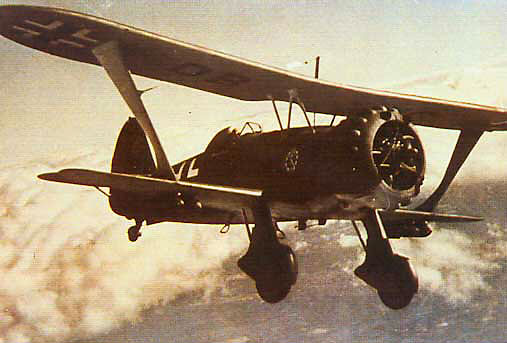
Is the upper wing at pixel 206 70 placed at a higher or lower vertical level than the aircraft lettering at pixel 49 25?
lower

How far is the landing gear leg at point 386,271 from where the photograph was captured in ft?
11.4

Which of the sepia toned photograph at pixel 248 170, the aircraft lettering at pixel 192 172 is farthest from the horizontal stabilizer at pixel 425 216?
the aircraft lettering at pixel 192 172

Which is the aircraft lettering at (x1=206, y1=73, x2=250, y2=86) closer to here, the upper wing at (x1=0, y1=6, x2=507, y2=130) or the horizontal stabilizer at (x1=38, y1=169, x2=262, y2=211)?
the upper wing at (x1=0, y1=6, x2=507, y2=130)

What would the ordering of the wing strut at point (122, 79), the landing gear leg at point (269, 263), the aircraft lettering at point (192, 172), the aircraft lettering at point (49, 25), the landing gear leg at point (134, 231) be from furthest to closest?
1. the landing gear leg at point (134, 231)
2. the aircraft lettering at point (192, 172)
3. the landing gear leg at point (269, 263)
4. the wing strut at point (122, 79)
5. the aircraft lettering at point (49, 25)

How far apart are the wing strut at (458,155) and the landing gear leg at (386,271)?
0.99m

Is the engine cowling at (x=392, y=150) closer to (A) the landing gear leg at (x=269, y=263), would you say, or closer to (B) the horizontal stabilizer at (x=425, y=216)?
(A) the landing gear leg at (x=269, y=263)

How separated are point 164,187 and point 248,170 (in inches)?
25.8

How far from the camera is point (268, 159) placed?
3492mm

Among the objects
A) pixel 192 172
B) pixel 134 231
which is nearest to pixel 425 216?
pixel 192 172

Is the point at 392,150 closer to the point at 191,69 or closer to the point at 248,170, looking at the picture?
the point at 248,170

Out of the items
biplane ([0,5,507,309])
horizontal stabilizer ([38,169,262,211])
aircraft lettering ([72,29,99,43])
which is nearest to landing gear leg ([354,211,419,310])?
biplane ([0,5,507,309])

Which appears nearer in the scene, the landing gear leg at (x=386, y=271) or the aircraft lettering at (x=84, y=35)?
the aircraft lettering at (x=84, y=35)

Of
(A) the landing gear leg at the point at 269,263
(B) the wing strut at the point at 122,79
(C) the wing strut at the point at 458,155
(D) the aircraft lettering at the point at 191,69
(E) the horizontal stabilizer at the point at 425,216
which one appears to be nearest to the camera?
(B) the wing strut at the point at 122,79

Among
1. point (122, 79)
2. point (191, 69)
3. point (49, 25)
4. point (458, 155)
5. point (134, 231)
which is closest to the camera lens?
point (49, 25)
